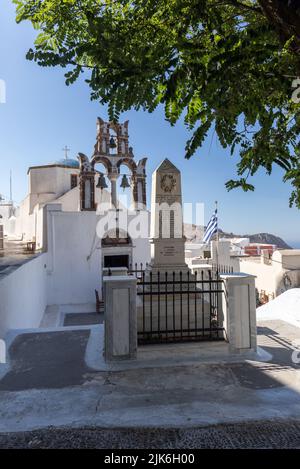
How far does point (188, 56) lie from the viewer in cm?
352

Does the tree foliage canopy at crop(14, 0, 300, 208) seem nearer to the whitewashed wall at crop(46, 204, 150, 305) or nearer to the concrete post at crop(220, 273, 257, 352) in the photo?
the concrete post at crop(220, 273, 257, 352)

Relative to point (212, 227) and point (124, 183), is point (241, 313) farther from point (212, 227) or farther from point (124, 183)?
point (212, 227)

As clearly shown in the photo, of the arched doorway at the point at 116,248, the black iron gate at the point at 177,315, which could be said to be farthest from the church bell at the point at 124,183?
the black iron gate at the point at 177,315

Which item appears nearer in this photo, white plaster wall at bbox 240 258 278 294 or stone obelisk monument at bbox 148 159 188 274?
stone obelisk monument at bbox 148 159 188 274

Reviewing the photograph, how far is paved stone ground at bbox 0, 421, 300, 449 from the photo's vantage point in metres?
3.13

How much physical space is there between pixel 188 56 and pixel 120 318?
13.2ft

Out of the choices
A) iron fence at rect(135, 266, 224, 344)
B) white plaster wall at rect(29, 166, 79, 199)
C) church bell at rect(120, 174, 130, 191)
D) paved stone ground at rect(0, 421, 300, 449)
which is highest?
white plaster wall at rect(29, 166, 79, 199)

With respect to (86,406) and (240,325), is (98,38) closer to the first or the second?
Answer: (86,406)

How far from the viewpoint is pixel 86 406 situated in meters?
3.94

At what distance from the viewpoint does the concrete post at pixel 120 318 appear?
5.30 metres

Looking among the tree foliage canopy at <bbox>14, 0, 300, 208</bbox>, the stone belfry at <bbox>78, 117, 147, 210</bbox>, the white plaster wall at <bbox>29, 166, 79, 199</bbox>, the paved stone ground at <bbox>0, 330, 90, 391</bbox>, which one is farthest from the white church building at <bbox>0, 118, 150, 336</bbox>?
the tree foliage canopy at <bbox>14, 0, 300, 208</bbox>

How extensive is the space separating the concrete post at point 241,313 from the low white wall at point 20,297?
4.70 meters

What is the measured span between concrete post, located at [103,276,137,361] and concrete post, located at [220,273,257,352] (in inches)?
69.9

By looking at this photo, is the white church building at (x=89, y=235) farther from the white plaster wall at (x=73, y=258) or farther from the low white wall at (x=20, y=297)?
the low white wall at (x=20, y=297)
